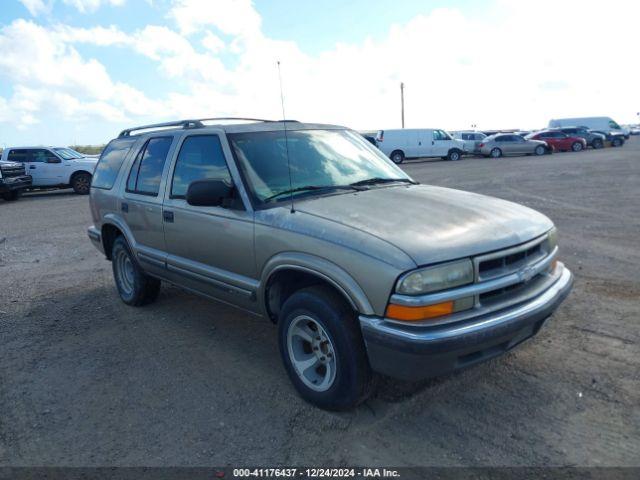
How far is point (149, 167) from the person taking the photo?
5164mm

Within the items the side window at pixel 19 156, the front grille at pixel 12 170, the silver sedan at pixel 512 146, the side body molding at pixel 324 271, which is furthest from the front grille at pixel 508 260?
the silver sedan at pixel 512 146

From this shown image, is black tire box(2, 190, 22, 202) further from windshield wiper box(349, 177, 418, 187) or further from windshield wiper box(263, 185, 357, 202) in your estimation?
windshield wiper box(349, 177, 418, 187)

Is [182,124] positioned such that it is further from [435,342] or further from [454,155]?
[454,155]

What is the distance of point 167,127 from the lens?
548cm

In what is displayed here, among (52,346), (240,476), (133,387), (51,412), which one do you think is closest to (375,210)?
(240,476)

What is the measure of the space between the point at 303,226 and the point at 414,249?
0.81 meters

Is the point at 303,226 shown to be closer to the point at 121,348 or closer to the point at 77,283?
the point at 121,348

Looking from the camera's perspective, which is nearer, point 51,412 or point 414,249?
point 414,249

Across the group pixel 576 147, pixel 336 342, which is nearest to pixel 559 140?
pixel 576 147

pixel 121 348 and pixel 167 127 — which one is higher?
pixel 167 127

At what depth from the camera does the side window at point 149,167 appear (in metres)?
4.96

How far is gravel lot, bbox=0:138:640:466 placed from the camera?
3049 mm

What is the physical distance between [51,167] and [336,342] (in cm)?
1885

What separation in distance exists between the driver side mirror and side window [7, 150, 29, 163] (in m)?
18.3
